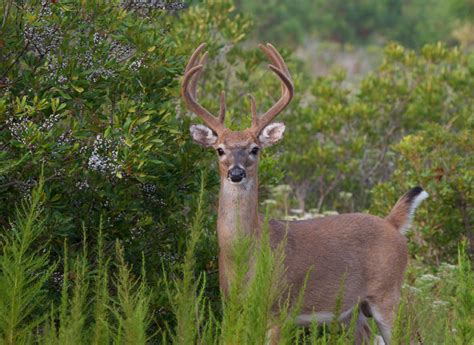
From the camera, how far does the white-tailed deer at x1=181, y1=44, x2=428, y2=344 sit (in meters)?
6.80

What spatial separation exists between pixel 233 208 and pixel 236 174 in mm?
211

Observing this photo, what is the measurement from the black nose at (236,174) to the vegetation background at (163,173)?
199 millimetres

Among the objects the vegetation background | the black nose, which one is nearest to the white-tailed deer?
the black nose

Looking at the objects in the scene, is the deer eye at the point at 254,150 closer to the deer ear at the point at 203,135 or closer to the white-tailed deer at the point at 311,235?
the white-tailed deer at the point at 311,235

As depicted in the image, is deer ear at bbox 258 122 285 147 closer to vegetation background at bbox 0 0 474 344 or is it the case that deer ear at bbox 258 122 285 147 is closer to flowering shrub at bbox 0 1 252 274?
vegetation background at bbox 0 0 474 344

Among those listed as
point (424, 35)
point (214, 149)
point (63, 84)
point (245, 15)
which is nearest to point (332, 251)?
point (214, 149)

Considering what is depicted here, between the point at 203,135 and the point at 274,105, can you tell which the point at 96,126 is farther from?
the point at 274,105

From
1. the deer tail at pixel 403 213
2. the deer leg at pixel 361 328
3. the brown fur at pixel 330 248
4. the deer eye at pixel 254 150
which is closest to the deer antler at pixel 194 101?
the brown fur at pixel 330 248

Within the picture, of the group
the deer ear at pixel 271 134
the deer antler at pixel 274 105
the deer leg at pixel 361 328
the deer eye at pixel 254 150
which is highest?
the deer antler at pixel 274 105

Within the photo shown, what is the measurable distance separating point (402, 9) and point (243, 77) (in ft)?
60.1

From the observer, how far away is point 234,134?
23.0 ft

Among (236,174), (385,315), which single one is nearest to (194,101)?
(236,174)

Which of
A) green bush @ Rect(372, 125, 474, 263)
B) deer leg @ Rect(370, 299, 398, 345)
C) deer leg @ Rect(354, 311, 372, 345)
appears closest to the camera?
deer leg @ Rect(370, 299, 398, 345)

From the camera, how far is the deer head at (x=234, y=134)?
6.75 m
